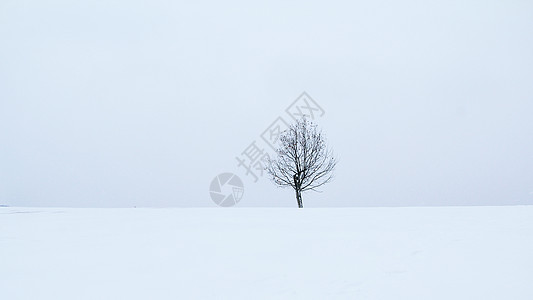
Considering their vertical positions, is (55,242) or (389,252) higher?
(55,242)

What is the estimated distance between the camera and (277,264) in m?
4.34

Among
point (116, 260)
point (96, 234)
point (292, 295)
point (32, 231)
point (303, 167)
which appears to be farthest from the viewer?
point (303, 167)

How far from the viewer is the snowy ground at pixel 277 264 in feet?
11.5

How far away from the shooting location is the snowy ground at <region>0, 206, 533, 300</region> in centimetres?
350

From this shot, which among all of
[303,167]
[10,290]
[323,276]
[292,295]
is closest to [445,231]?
[323,276]

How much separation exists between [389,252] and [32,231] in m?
7.22

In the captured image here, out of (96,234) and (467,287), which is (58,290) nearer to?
(96,234)

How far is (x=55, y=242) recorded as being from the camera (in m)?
6.02

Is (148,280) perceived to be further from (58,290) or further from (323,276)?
(323,276)

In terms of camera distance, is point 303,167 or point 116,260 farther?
point 303,167

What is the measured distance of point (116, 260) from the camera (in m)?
4.68

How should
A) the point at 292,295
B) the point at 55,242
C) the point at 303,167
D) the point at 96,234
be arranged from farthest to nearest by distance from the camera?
the point at 303,167
the point at 96,234
the point at 55,242
the point at 292,295

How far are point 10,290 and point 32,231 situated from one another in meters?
4.52

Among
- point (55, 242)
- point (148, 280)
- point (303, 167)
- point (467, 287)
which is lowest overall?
point (467, 287)
